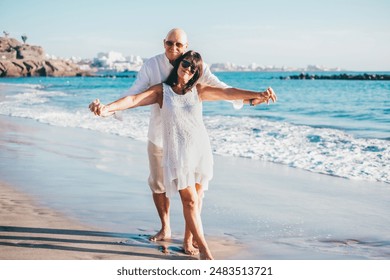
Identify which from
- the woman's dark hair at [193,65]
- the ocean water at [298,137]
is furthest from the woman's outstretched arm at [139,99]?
the ocean water at [298,137]

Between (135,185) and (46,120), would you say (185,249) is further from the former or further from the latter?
(46,120)

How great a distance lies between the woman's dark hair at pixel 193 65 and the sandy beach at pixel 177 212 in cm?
130

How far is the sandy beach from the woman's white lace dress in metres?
0.69

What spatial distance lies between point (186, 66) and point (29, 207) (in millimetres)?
2472

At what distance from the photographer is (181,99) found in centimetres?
376

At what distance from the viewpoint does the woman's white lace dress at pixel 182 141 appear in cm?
372

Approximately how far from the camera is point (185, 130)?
375cm

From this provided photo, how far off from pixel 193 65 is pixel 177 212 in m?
1.96

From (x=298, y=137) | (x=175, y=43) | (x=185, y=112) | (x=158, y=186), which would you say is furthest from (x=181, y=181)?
(x=298, y=137)

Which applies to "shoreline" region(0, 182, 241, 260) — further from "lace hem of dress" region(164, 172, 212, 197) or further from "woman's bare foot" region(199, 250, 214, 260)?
"lace hem of dress" region(164, 172, 212, 197)

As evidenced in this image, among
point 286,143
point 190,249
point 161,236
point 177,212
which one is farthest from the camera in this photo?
point 286,143

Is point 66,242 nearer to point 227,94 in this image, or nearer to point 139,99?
point 139,99

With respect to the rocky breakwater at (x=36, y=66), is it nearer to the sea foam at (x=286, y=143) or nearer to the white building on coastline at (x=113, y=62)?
the white building on coastline at (x=113, y=62)

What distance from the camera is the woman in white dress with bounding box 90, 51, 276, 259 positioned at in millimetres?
3715
